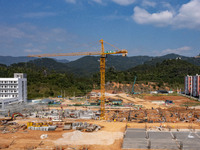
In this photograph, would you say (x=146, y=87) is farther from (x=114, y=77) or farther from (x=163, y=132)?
(x=163, y=132)

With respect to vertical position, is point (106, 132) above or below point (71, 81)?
below

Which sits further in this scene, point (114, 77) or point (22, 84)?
point (114, 77)

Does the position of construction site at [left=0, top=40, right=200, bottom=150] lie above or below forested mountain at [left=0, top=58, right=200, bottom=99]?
below

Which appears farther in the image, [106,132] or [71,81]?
[71,81]

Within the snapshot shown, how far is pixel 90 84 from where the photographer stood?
313 ft

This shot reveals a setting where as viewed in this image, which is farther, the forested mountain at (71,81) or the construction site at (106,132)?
the forested mountain at (71,81)

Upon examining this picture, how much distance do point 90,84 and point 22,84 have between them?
43.2 meters

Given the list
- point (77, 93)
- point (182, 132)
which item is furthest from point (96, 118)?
point (77, 93)

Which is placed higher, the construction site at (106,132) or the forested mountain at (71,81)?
the forested mountain at (71,81)

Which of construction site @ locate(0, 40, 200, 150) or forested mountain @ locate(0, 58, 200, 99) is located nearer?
construction site @ locate(0, 40, 200, 150)

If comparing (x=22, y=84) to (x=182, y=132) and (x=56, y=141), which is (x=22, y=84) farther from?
(x=182, y=132)

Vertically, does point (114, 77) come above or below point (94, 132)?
above

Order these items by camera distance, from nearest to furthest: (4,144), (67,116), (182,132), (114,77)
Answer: (4,144) < (182,132) < (67,116) < (114,77)

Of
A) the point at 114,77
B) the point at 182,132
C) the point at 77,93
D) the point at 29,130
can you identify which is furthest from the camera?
the point at 114,77
